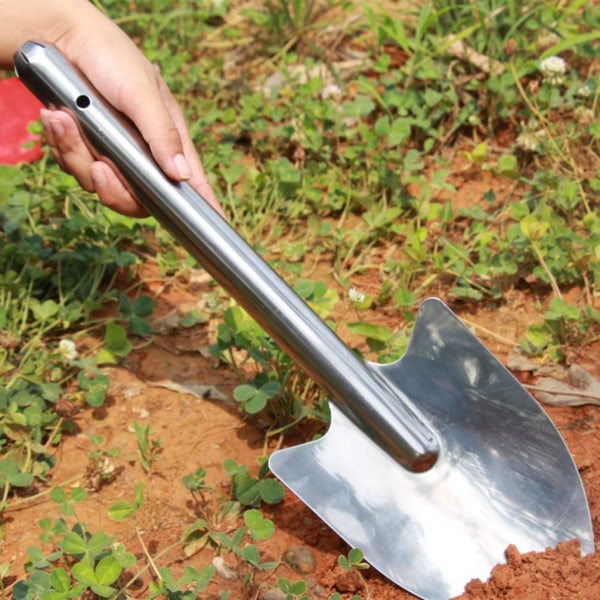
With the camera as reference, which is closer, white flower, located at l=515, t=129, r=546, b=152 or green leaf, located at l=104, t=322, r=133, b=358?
green leaf, located at l=104, t=322, r=133, b=358

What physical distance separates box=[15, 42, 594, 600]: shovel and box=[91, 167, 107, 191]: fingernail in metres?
0.05

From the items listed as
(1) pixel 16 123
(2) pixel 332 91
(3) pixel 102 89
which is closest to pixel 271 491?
(3) pixel 102 89

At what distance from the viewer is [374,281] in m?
2.37

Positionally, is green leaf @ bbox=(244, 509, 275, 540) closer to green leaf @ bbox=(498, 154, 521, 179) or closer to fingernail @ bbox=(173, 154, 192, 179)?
fingernail @ bbox=(173, 154, 192, 179)

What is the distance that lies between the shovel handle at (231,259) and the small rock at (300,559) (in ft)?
0.80

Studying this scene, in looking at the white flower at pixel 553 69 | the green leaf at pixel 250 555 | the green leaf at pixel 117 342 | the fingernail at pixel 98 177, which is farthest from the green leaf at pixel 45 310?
the white flower at pixel 553 69

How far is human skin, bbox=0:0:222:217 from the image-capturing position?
167 centimetres

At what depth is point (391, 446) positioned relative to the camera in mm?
1699

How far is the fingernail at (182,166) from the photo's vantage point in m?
1.66

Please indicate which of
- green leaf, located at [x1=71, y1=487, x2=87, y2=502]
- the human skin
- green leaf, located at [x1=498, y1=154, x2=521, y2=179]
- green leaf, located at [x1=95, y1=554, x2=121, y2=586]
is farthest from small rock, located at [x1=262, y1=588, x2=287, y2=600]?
green leaf, located at [x1=498, y1=154, x2=521, y2=179]

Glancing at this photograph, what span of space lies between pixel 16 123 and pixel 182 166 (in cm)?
126

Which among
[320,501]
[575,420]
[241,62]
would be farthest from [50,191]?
[575,420]

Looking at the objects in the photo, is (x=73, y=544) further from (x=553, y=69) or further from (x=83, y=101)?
(x=553, y=69)

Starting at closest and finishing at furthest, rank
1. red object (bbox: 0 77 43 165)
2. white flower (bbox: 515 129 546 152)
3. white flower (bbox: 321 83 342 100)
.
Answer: white flower (bbox: 515 129 546 152)
red object (bbox: 0 77 43 165)
white flower (bbox: 321 83 342 100)
